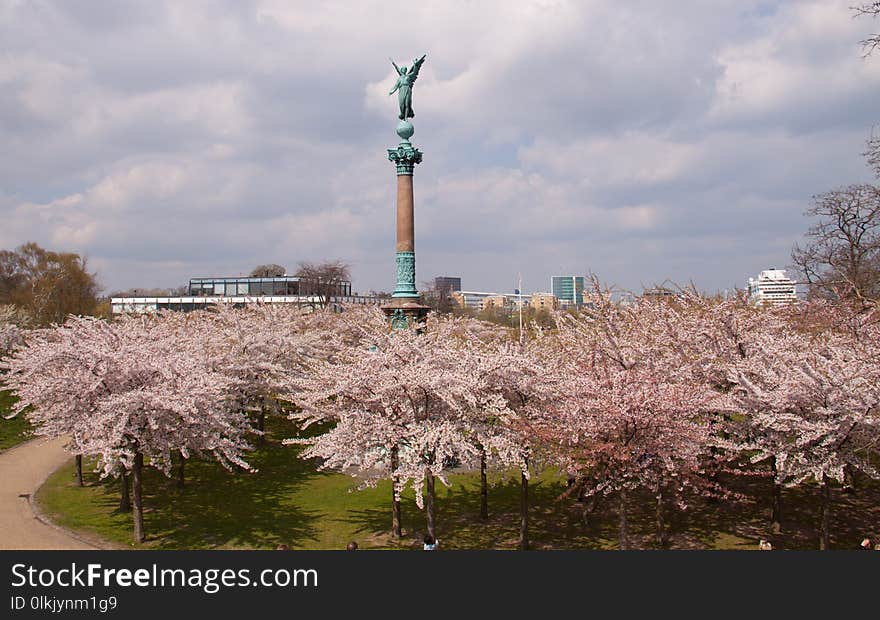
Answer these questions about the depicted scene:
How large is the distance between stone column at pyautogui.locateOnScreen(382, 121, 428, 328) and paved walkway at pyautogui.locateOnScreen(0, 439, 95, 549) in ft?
53.5

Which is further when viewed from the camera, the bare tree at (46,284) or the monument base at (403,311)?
the bare tree at (46,284)

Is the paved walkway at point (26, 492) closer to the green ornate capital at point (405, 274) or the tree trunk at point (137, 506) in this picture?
the tree trunk at point (137, 506)

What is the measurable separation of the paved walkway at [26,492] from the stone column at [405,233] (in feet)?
53.5

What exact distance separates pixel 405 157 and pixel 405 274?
19.2 feet

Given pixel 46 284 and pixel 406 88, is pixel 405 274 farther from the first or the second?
pixel 46 284

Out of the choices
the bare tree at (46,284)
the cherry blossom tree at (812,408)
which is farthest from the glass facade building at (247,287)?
the cherry blossom tree at (812,408)

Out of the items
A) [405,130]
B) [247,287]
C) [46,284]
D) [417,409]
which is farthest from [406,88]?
[247,287]

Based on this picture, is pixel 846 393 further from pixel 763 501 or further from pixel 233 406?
pixel 233 406

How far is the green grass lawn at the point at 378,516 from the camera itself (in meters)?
19.9

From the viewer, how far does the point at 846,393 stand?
52.8ft

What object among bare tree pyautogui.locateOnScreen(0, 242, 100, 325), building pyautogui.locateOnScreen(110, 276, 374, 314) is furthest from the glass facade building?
bare tree pyautogui.locateOnScreen(0, 242, 100, 325)

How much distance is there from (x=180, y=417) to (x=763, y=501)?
2054 cm

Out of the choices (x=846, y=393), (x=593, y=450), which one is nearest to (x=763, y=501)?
(x=846, y=393)

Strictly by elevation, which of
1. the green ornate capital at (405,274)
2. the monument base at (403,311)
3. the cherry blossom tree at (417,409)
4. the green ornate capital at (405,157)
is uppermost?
the green ornate capital at (405,157)
